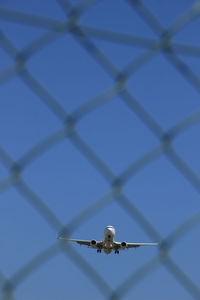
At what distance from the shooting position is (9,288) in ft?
12.4

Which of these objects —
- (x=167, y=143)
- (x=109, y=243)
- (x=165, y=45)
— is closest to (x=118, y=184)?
(x=167, y=143)

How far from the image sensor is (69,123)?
4.47 metres

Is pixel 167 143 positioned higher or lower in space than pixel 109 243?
lower

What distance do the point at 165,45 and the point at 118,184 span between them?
1169 millimetres

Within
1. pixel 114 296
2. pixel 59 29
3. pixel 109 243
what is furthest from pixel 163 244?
pixel 109 243

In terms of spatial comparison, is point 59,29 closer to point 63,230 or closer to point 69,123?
point 69,123

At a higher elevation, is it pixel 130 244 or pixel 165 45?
pixel 130 244

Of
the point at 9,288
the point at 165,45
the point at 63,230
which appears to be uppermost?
the point at 165,45

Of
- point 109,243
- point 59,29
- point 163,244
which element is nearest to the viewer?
point 59,29

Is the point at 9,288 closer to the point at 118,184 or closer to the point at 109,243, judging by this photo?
the point at 118,184

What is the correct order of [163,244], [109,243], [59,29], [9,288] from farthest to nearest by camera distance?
[109,243] → [163,244] → [59,29] → [9,288]

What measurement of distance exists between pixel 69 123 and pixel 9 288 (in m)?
1.37

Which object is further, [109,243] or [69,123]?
[109,243]

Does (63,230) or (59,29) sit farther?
(63,230)
